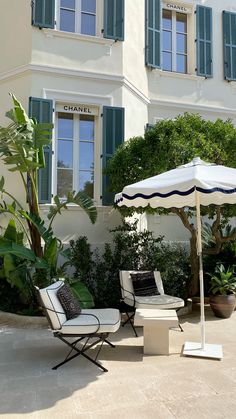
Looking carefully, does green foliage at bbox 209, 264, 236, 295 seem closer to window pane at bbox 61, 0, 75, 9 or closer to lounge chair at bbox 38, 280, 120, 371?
lounge chair at bbox 38, 280, 120, 371

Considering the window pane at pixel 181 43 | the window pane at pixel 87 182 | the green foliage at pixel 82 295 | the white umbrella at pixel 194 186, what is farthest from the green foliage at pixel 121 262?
the window pane at pixel 181 43

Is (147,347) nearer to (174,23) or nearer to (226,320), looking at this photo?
(226,320)

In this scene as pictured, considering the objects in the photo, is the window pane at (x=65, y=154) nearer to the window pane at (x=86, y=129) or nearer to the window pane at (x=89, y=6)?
the window pane at (x=86, y=129)

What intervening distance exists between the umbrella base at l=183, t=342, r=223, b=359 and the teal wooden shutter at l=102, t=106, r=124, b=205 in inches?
169

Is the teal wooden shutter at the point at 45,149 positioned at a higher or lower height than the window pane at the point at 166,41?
lower

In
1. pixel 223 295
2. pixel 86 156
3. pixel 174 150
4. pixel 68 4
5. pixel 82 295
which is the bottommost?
pixel 223 295

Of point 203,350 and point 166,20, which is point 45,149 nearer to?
point 203,350

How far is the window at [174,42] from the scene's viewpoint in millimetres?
11734

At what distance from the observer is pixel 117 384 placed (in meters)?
4.74

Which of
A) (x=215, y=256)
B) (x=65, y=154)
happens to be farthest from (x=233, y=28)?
(x=215, y=256)

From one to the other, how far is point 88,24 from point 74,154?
3.34 meters

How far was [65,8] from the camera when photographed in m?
9.82

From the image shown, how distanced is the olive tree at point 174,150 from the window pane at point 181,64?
4.11m

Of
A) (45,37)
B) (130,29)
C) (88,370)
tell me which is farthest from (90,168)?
(88,370)
